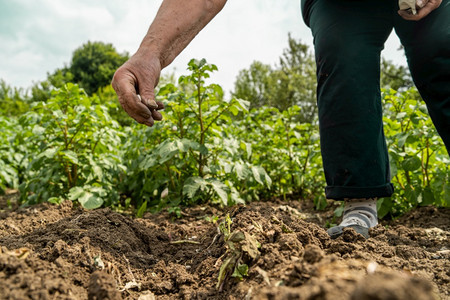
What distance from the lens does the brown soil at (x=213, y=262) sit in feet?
2.91

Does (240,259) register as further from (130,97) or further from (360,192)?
(360,192)

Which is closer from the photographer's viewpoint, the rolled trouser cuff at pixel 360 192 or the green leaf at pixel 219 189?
the rolled trouser cuff at pixel 360 192

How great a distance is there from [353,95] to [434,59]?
0.39 metres

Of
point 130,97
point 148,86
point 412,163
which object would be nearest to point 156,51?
point 148,86

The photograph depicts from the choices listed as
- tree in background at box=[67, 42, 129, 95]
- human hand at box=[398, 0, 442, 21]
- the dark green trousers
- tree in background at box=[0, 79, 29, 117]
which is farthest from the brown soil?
tree in background at box=[67, 42, 129, 95]

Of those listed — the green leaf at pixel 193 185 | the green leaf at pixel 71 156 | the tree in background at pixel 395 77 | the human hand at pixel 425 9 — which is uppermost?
the tree in background at pixel 395 77

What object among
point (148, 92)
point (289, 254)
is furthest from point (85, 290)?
point (148, 92)

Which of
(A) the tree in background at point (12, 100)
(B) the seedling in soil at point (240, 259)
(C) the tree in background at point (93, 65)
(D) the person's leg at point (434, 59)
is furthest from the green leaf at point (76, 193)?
(C) the tree in background at point (93, 65)

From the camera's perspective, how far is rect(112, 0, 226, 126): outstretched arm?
1520 millimetres

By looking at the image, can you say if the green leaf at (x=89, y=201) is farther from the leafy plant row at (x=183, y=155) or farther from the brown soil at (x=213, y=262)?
the brown soil at (x=213, y=262)

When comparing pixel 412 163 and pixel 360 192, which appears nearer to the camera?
pixel 360 192

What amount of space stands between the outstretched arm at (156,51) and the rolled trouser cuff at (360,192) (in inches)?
38.8

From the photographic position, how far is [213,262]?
145cm

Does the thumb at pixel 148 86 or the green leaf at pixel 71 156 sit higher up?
the green leaf at pixel 71 156
